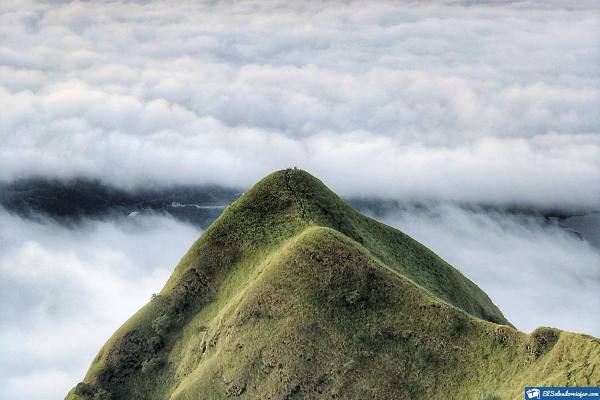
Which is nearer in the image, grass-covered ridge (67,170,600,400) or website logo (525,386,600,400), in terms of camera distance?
website logo (525,386,600,400)

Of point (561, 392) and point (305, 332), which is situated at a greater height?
point (305, 332)

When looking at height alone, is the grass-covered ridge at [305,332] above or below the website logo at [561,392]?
above

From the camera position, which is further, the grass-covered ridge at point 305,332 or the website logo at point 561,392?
the grass-covered ridge at point 305,332

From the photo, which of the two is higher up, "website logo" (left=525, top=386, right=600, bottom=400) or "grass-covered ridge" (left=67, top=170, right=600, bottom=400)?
"grass-covered ridge" (left=67, top=170, right=600, bottom=400)

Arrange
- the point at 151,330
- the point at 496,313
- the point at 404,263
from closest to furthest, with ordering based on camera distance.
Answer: the point at 151,330 → the point at 404,263 → the point at 496,313

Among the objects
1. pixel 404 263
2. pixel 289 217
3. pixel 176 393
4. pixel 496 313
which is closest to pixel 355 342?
pixel 176 393

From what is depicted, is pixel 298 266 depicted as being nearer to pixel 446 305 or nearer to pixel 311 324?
pixel 311 324

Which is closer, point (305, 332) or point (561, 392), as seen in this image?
point (561, 392)

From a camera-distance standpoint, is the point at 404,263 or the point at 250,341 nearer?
the point at 250,341
